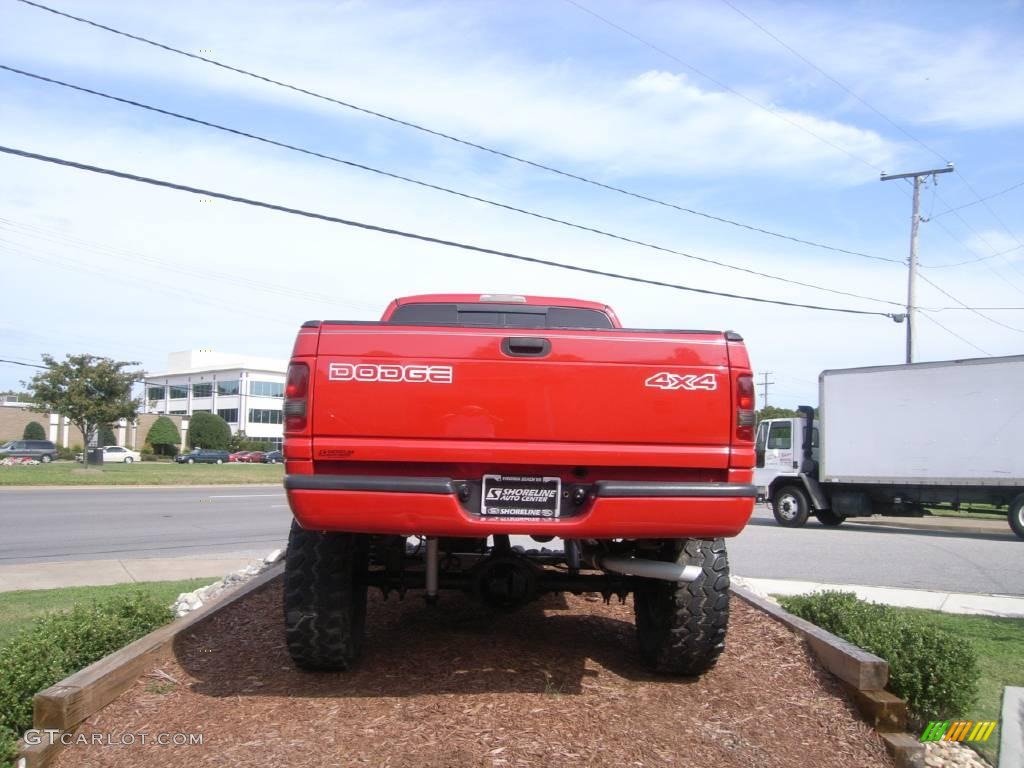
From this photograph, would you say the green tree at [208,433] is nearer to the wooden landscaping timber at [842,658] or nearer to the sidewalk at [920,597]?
the sidewalk at [920,597]

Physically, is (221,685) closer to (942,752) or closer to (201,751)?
(201,751)

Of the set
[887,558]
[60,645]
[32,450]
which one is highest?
[60,645]

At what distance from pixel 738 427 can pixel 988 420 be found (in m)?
15.0

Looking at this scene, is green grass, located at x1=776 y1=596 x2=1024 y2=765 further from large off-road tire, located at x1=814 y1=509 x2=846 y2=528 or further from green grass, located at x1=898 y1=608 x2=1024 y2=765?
large off-road tire, located at x1=814 y1=509 x2=846 y2=528

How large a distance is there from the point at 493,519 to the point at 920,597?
6.70 metres

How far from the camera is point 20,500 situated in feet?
70.7

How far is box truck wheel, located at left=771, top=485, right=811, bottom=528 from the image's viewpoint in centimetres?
1919

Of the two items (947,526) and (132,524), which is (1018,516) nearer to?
(947,526)

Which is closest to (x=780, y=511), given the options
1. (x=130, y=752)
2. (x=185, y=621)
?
(x=185, y=621)

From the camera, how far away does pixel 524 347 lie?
4.10 meters

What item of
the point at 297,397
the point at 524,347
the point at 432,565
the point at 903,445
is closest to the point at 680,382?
the point at 524,347

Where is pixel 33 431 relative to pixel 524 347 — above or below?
below

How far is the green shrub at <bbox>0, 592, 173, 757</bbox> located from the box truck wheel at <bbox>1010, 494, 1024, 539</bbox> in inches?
626

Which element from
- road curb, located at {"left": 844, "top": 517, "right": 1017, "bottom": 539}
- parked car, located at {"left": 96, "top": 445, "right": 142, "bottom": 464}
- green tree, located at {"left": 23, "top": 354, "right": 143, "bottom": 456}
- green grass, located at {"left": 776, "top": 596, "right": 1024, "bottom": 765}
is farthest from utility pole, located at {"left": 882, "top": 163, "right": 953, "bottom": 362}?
parked car, located at {"left": 96, "top": 445, "right": 142, "bottom": 464}
